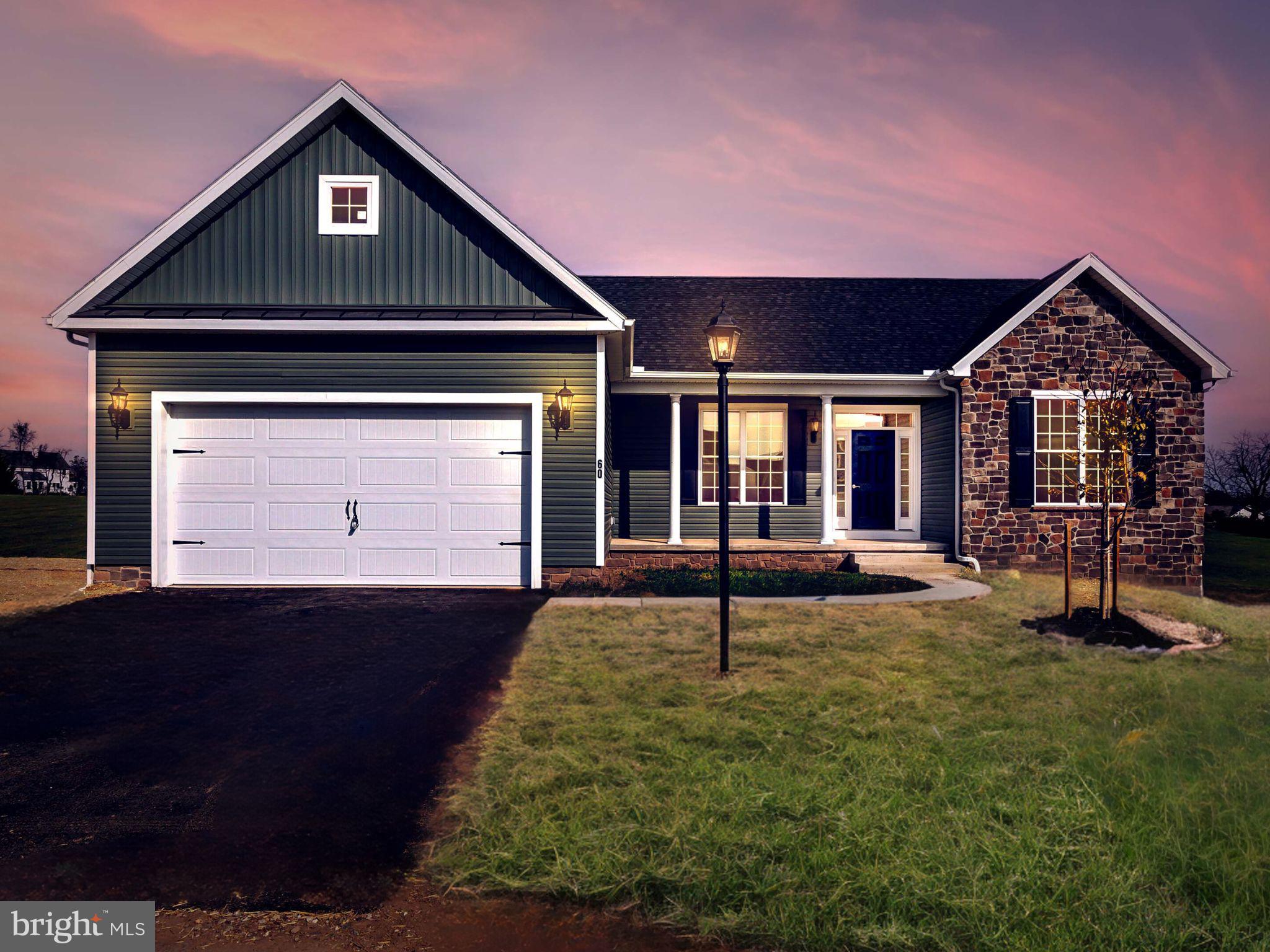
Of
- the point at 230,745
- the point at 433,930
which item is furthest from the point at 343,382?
the point at 433,930

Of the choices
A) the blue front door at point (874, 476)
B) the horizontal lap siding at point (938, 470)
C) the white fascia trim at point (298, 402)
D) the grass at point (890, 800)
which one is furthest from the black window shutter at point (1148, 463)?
the white fascia trim at point (298, 402)

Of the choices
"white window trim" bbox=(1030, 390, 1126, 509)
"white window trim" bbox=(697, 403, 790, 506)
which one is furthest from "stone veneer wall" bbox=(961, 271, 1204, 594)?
"white window trim" bbox=(697, 403, 790, 506)

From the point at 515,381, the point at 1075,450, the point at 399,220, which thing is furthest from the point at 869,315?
the point at 399,220

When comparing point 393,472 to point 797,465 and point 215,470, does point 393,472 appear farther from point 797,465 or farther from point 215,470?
point 797,465

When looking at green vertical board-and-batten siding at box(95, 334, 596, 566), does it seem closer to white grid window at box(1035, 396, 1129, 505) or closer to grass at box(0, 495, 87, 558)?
grass at box(0, 495, 87, 558)

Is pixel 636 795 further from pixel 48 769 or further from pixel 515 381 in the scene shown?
pixel 515 381

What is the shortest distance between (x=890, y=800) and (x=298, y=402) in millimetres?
9670

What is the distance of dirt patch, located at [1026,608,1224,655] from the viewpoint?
735 centimetres

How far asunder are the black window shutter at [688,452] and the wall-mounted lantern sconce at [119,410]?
8.91 metres

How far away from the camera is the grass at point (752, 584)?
10305 mm

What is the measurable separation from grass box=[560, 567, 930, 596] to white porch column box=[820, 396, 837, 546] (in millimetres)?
1676

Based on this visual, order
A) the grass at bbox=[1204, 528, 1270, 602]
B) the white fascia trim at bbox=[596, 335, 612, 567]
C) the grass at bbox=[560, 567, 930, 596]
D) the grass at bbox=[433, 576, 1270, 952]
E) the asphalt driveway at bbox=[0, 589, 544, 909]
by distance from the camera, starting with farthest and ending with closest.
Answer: the grass at bbox=[1204, 528, 1270, 602]
the white fascia trim at bbox=[596, 335, 612, 567]
the grass at bbox=[560, 567, 930, 596]
the asphalt driveway at bbox=[0, 589, 544, 909]
the grass at bbox=[433, 576, 1270, 952]

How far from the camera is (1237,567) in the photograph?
15711 mm

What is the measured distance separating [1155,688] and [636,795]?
14.1ft
